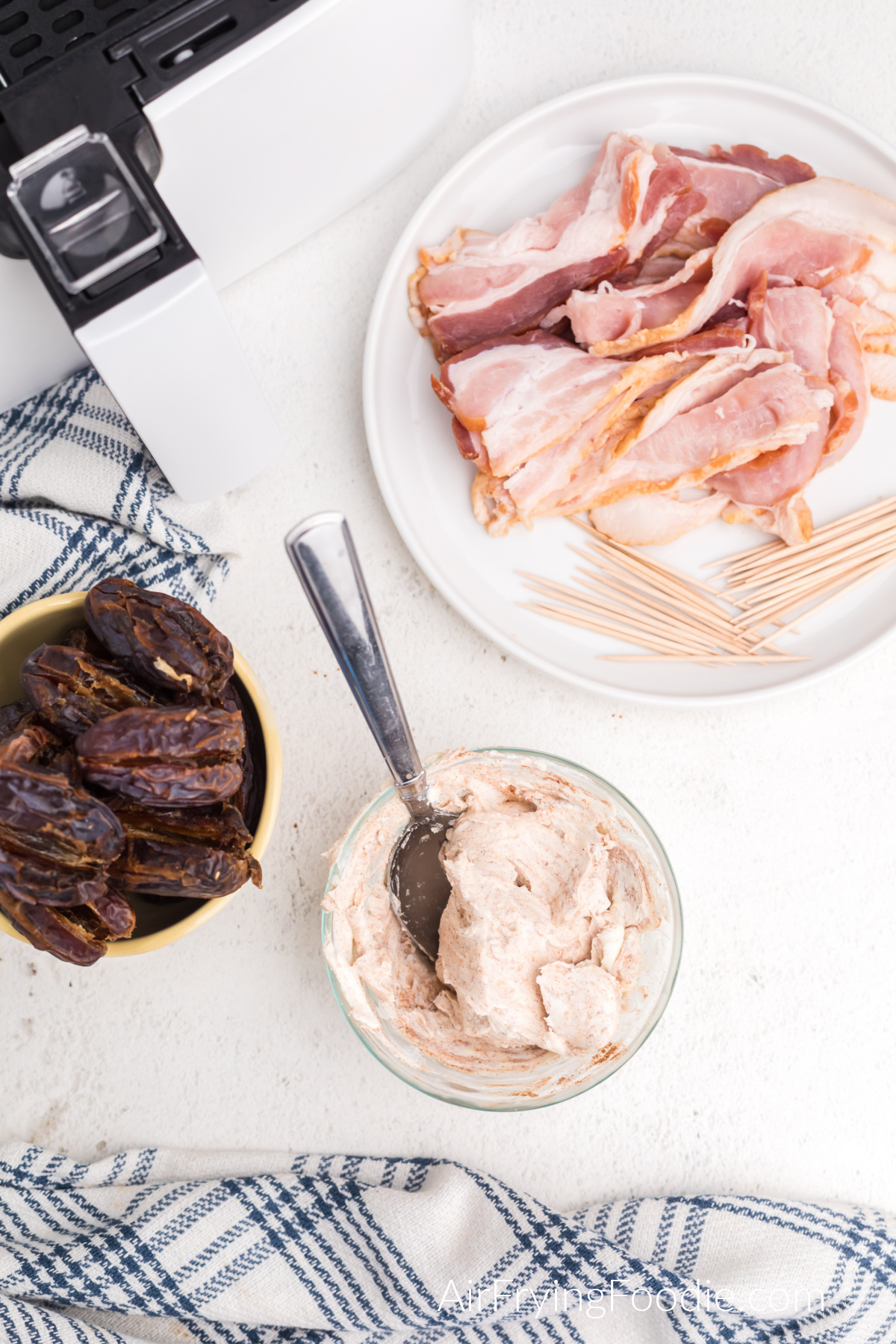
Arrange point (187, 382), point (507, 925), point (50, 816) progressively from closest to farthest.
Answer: point (50, 816)
point (187, 382)
point (507, 925)

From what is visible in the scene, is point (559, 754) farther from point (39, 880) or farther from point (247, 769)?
point (39, 880)

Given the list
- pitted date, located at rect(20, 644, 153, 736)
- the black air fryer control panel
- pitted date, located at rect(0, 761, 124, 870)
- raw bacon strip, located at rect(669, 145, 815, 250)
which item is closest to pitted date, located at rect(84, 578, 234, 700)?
pitted date, located at rect(20, 644, 153, 736)

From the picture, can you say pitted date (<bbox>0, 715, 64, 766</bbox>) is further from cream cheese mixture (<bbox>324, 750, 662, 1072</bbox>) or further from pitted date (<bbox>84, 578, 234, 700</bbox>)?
cream cheese mixture (<bbox>324, 750, 662, 1072</bbox>)

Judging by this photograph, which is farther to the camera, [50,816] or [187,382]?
[187,382]

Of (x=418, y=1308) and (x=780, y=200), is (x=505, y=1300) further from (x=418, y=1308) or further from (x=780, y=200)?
(x=780, y=200)

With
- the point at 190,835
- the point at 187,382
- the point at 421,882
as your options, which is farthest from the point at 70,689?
the point at 421,882

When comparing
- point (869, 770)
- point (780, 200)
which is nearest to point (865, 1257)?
point (869, 770)

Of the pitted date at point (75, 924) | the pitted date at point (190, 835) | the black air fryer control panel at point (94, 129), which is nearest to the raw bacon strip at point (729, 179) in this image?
the black air fryer control panel at point (94, 129)
